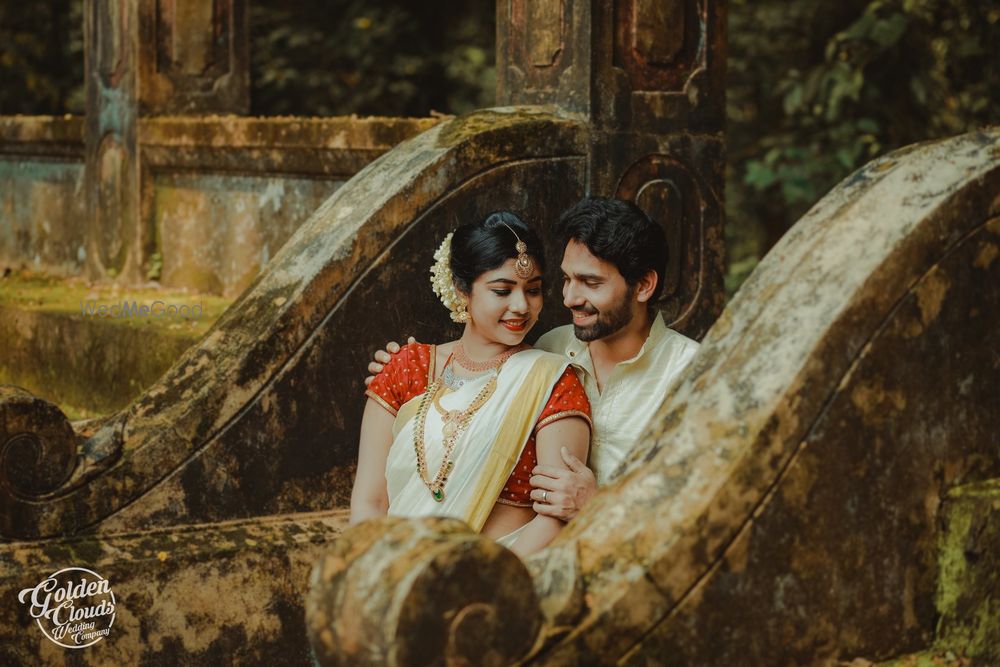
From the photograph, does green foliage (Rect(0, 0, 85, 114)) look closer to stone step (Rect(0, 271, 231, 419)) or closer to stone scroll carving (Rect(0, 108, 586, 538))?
stone step (Rect(0, 271, 231, 419))

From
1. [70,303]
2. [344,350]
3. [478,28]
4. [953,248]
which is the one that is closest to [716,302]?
[344,350]

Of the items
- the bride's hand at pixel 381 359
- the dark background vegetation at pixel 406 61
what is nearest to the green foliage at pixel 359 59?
the dark background vegetation at pixel 406 61

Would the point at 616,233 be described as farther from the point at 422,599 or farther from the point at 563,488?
the point at 422,599

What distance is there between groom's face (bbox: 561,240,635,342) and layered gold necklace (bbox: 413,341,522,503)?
218 millimetres

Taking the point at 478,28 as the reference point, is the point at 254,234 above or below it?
below

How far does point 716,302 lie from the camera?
16.5 feet

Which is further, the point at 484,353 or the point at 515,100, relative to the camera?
the point at 515,100

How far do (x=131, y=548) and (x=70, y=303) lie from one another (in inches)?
129

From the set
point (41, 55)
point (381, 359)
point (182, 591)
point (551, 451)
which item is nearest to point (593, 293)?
point (551, 451)

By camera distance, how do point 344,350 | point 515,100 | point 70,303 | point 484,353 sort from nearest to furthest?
point 484,353
point 344,350
point 515,100
point 70,303

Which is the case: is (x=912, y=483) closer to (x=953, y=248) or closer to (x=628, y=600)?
(x=953, y=248)

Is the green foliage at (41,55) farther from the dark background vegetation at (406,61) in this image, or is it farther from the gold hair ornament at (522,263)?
the gold hair ornament at (522,263)

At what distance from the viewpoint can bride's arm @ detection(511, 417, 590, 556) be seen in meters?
3.42

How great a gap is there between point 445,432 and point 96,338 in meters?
3.17
